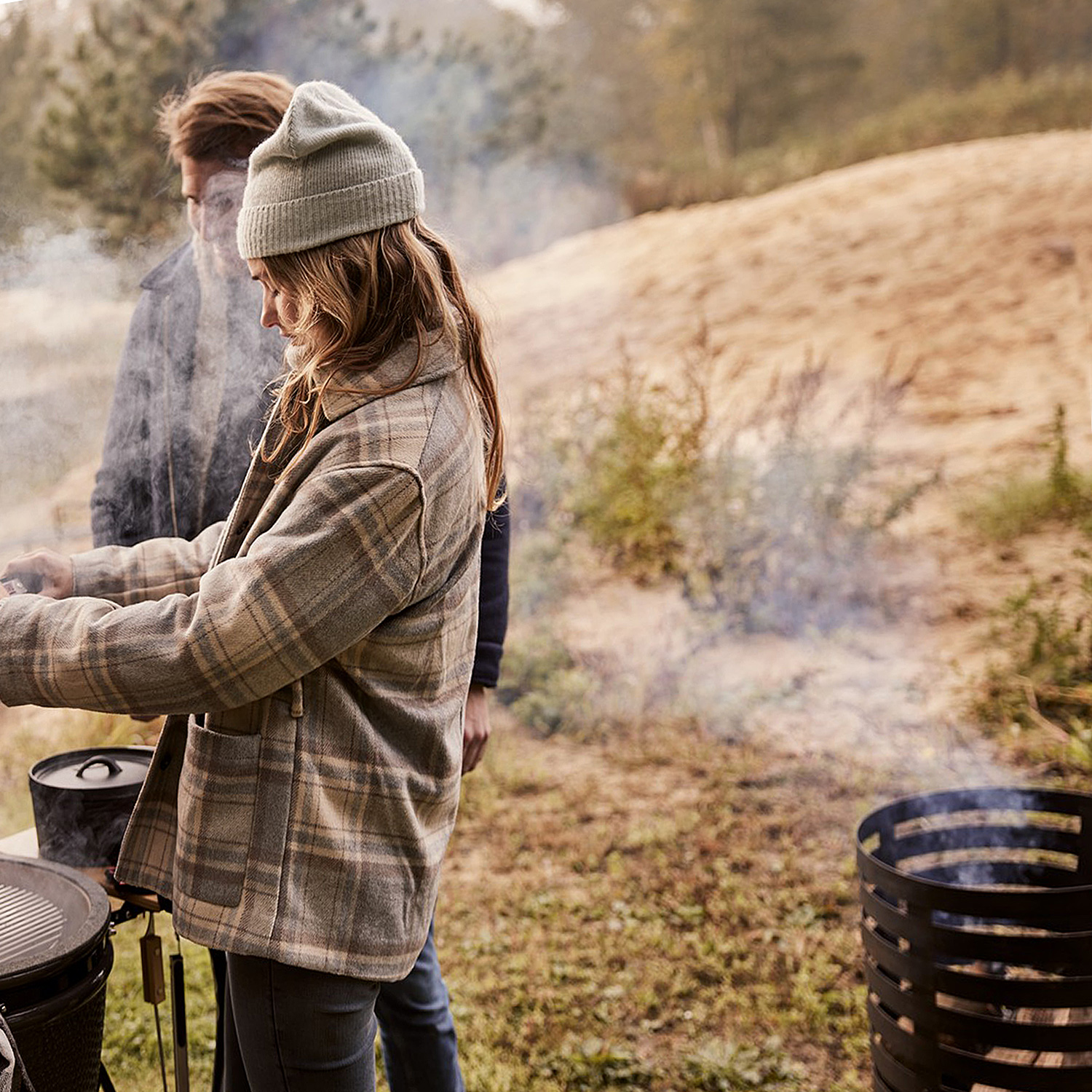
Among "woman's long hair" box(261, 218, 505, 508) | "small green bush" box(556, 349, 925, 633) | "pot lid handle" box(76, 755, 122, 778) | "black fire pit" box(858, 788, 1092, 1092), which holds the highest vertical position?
"woman's long hair" box(261, 218, 505, 508)

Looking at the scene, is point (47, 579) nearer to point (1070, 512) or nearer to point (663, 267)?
point (1070, 512)

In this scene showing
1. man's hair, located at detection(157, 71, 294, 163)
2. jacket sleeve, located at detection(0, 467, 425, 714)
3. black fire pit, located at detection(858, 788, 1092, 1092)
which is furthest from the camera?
man's hair, located at detection(157, 71, 294, 163)

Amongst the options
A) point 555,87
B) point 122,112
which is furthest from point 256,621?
point 555,87

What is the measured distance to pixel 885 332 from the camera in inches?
203

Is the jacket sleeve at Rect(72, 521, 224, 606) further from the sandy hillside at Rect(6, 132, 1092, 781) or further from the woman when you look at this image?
the sandy hillside at Rect(6, 132, 1092, 781)

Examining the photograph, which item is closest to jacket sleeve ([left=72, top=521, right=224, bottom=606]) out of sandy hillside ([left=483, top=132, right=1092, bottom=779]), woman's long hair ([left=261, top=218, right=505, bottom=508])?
woman's long hair ([left=261, top=218, right=505, bottom=508])

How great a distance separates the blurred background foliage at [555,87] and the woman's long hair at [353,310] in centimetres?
317

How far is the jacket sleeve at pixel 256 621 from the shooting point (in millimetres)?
1236

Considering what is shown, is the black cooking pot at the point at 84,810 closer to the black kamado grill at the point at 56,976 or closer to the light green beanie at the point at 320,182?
the black kamado grill at the point at 56,976

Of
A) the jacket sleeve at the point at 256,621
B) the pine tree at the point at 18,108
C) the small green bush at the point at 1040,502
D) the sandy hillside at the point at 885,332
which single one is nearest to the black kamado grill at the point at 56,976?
the jacket sleeve at the point at 256,621

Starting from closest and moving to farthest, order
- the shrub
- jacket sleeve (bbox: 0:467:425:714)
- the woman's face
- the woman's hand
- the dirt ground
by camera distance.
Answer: jacket sleeve (bbox: 0:467:425:714), the woman's face, the woman's hand, the dirt ground, the shrub

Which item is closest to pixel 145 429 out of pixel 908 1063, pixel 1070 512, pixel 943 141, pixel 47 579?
pixel 47 579

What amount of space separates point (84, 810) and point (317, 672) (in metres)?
0.70

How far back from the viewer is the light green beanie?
1.29 m
